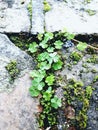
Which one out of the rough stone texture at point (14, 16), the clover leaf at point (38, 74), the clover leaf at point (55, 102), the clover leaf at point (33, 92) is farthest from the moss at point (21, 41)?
the clover leaf at point (55, 102)

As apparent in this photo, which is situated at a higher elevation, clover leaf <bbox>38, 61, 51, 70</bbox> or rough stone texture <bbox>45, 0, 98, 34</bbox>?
rough stone texture <bbox>45, 0, 98, 34</bbox>

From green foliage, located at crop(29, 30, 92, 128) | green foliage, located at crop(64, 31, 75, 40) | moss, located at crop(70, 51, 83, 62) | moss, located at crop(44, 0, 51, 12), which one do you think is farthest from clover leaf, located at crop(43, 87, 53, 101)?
moss, located at crop(44, 0, 51, 12)

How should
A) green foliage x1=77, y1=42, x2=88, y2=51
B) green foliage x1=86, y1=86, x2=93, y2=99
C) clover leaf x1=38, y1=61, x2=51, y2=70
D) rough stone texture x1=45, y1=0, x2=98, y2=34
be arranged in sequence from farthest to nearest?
rough stone texture x1=45, y1=0, x2=98, y2=34, green foliage x1=77, y1=42, x2=88, y2=51, clover leaf x1=38, y1=61, x2=51, y2=70, green foliage x1=86, y1=86, x2=93, y2=99

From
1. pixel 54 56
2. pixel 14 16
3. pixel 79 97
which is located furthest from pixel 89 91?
pixel 14 16

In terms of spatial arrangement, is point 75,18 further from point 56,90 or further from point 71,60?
point 56,90

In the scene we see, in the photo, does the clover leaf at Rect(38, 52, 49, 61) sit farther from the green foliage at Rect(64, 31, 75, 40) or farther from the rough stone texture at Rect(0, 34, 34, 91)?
the green foliage at Rect(64, 31, 75, 40)

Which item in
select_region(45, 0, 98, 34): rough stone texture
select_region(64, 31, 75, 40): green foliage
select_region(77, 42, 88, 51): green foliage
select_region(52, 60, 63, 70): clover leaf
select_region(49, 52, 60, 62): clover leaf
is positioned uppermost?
select_region(45, 0, 98, 34): rough stone texture

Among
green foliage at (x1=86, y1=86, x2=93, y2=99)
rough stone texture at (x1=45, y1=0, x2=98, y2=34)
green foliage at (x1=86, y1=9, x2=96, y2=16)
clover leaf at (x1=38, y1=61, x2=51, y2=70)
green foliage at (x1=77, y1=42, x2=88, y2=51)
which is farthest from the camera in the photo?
green foliage at (x1=86, y1=9, x2=96, y2=16)

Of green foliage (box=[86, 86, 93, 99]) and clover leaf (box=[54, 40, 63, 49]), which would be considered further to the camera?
clover leaf (box=[54, 40, 63, 49])
